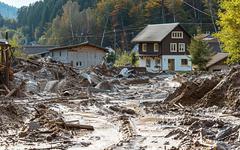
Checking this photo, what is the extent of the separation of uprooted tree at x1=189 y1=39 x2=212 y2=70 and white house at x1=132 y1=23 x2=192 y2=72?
14270mm

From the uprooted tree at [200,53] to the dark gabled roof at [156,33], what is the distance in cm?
1477

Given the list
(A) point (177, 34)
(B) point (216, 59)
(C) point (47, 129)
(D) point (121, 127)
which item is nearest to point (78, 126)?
(C) point (47, 129)

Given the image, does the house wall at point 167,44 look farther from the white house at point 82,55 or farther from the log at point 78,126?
the log at point 78,126

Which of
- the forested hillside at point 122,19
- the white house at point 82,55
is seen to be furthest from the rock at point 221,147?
the forested hillside at point 122,19

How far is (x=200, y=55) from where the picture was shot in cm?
5897

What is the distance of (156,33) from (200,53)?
734 inches

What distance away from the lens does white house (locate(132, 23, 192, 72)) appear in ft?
246

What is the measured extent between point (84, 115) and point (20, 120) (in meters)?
4.00

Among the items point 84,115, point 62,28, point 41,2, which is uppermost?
point 41,2

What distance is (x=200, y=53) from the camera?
193 feet

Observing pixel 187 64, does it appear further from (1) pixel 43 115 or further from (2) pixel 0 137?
(2) pixel 0 137

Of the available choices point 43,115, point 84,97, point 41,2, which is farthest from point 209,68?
point 41,2

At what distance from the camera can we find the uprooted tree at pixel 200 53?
193 ft

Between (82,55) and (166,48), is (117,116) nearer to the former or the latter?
(82,55)
